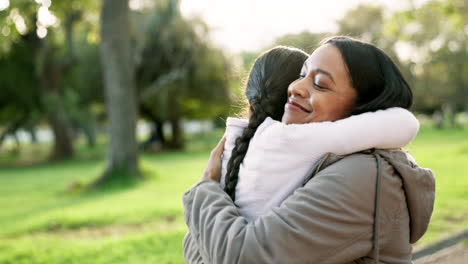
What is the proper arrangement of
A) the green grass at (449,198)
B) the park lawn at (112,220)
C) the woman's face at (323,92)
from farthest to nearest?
the green grass at (449,198), the park lawn at (112,220), the woman's face at (323,92)

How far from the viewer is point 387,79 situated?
5.47 feet

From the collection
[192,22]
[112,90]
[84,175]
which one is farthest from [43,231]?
[192,22]

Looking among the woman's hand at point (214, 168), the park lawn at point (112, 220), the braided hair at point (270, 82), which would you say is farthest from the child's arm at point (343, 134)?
the park lawn at point (112, 220)

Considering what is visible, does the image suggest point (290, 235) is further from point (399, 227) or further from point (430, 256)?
point (430, 256)

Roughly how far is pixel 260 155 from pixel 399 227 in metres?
0.52

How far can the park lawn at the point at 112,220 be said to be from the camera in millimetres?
5293

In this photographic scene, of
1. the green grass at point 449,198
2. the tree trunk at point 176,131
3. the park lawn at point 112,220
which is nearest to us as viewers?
the park lawn at point 112,220

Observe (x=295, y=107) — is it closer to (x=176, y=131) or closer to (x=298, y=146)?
(x=298, y=146)

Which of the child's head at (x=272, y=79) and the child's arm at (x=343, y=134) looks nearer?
the child's arm at (x=343, y=134)

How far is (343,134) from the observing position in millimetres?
1519

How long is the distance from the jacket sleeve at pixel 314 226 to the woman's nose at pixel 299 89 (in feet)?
1.00

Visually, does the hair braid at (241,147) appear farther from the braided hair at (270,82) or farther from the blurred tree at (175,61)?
the blurred tree at (175,61)

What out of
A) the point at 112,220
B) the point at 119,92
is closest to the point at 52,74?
the point at 119,92

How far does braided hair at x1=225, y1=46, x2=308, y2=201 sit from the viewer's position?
183 cm
